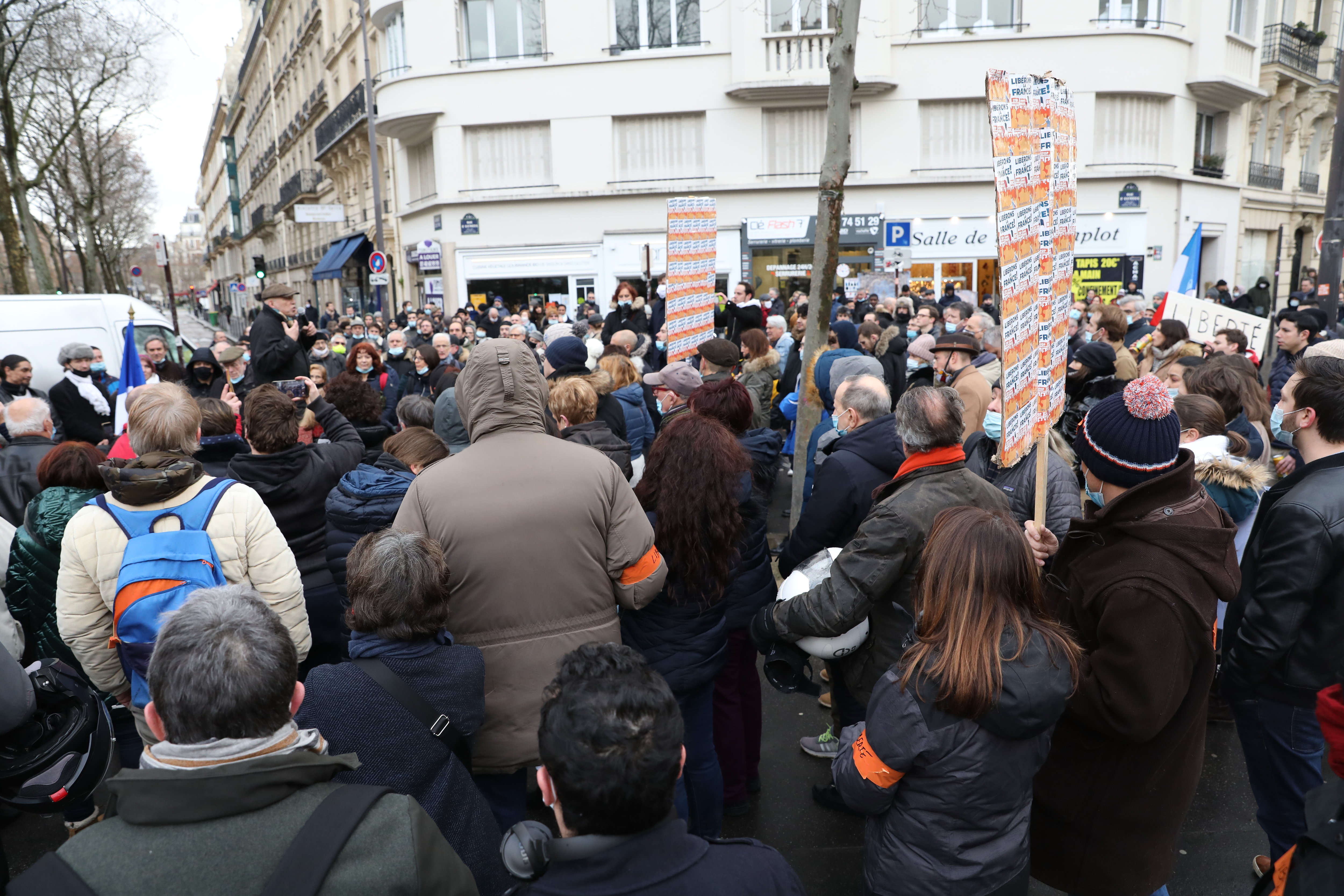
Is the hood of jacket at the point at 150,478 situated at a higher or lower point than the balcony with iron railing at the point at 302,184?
lower

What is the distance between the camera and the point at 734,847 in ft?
5.46

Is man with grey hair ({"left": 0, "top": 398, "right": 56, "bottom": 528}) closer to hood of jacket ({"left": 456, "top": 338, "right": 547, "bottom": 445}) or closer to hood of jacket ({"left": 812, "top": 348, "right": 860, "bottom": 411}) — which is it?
hood of jacket ({"left": 456, "top": 338, "right": 547, "bottom": 445})

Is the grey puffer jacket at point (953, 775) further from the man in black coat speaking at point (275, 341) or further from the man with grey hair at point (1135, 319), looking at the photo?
the man with grey hair at point (1135, 319)

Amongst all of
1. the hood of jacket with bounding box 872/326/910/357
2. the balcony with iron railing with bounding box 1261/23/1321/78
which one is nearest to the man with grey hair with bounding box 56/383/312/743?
the hood of jacket with bounding box 872/326/910/357

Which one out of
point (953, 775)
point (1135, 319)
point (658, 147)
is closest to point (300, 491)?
point (953, 775)

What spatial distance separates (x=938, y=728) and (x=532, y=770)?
1.85m

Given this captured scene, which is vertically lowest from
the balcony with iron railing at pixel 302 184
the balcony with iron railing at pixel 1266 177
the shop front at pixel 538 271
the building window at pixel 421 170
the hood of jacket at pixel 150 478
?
the hood of jacket at pixel 150 478

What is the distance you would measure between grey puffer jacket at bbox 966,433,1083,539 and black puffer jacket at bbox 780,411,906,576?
0.53 meters

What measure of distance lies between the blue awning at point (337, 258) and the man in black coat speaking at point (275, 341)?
27217 mm

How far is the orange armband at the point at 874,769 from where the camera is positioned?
224 centimetres

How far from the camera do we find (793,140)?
23734mm

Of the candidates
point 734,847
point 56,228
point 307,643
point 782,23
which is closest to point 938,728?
point 734,847

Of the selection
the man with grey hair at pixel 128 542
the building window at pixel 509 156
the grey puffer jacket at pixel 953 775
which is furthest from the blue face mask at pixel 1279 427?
the building window at pixel 509 156

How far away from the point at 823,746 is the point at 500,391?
8.41 feet
